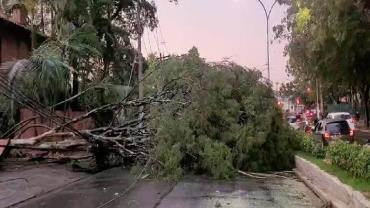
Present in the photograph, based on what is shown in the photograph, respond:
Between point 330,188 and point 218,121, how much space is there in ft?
21.5

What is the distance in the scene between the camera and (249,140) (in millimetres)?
17766

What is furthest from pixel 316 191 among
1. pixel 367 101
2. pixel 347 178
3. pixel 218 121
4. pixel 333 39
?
pixel 367 101

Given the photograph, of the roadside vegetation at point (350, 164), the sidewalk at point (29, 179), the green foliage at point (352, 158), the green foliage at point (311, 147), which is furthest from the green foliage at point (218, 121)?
the green foliage at point (352, 158)

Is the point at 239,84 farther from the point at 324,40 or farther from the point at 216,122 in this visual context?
the point at 324,40

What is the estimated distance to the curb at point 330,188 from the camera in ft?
32.1

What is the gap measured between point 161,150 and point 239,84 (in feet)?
14.2

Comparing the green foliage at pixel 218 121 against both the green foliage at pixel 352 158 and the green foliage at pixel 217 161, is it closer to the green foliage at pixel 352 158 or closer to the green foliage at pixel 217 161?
the green foliage at pixel 217 161

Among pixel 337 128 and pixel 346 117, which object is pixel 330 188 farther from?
pixel 346 117

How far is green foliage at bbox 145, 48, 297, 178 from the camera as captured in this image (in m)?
17.2

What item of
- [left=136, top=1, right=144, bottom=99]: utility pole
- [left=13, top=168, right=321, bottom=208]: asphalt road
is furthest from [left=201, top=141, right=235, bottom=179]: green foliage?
[left=136, top=1, right=144, bottom=99]: utility pole

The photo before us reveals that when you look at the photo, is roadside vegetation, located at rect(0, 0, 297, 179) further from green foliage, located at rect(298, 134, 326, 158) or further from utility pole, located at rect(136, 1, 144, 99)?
utility pole, located at rect(136, 1, 144, 99)

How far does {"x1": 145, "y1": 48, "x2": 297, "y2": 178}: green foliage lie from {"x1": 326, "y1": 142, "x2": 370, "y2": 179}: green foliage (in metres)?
3.68

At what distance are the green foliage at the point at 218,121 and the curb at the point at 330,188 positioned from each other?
1676mm

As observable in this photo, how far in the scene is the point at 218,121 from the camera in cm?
1833
